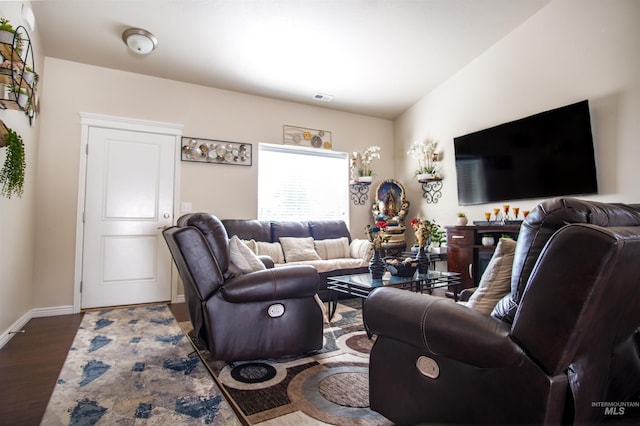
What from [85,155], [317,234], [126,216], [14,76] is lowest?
[317,234]

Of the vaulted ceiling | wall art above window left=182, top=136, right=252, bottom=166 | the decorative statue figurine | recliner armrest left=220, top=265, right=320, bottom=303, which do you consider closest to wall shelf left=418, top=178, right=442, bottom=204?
the decorative statue figurine

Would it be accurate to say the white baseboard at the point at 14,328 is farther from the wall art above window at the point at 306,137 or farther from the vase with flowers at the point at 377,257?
the wall art above window at the point at 306,137

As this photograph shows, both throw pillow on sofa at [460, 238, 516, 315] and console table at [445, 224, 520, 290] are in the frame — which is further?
console table at [445, 224, 520, 290]

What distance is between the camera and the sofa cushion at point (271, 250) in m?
3.92

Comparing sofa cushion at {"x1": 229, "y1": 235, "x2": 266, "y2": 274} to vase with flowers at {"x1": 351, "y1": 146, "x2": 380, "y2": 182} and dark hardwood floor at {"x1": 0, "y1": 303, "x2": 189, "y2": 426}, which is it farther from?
vase with flowers at {"x1": 351, "y1": 146, "x2": 380, "y2": 182}

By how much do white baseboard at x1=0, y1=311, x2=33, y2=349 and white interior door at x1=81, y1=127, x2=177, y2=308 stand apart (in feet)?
1.57

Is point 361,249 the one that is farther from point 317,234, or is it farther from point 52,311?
point 52,311

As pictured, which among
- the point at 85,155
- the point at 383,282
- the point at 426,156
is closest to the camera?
the point at 383,282

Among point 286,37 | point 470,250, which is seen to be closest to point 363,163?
point 470,250

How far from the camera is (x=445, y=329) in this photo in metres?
1.10

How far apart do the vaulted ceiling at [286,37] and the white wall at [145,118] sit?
0.18 meters

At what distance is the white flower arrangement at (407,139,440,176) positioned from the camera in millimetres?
4723

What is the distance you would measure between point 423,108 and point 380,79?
102 cm

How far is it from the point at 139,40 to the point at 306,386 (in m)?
3.36
